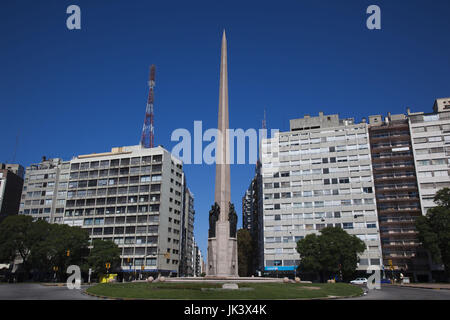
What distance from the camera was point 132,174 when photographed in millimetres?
90500

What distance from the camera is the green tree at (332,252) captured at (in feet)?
206

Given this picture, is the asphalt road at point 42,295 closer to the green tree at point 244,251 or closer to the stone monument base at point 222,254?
the stone monument base at point 222,254

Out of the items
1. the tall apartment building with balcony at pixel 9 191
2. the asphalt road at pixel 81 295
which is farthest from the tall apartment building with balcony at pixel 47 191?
the asphalt road at pixel 81 295

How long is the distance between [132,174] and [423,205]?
65.9 metres

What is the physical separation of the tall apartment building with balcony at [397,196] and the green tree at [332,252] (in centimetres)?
1152

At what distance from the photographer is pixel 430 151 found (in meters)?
77.6

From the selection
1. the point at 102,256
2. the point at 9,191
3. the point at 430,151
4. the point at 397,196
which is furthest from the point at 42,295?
the point at 9,191

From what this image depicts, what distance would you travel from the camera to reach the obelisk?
1340 inches

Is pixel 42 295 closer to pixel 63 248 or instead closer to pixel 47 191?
pixel 63 248

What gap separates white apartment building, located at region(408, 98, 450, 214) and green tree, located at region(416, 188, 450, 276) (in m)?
16.3

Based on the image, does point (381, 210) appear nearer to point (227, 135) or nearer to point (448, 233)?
point (448, 233)

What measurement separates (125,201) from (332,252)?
50189 mm
